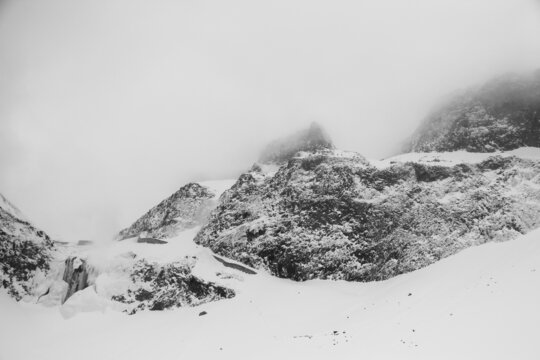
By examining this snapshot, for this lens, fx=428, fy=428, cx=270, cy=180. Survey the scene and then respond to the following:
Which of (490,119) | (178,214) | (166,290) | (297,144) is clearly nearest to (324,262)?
(166,290)

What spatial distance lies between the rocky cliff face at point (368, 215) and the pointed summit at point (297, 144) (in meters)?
26.0

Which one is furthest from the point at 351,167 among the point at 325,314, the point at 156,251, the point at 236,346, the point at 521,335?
the point at 521,335

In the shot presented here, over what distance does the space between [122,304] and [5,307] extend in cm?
1272

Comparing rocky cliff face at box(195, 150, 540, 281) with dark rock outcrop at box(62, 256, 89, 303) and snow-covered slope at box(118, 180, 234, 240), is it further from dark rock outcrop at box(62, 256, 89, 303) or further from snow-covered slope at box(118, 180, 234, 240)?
dark rock outcrop at box(62, 256, 89, 303)

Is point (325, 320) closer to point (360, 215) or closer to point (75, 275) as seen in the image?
point (360, 215)

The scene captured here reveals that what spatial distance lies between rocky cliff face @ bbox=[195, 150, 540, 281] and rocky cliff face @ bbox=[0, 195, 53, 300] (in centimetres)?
2243

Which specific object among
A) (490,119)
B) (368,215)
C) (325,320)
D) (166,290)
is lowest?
(325,320)

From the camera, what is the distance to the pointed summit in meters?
96.5

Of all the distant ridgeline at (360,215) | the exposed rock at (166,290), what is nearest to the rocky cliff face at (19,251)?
the distant ridgeline at (360,215)

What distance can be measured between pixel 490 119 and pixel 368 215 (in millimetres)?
29923

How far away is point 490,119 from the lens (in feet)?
237

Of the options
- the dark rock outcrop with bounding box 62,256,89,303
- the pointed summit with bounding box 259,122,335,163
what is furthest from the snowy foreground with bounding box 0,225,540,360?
the pointed summit with bounding box 259,122,335,163

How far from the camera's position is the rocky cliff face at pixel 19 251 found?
5306cm

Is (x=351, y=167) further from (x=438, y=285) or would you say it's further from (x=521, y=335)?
(x=521, y=335)
